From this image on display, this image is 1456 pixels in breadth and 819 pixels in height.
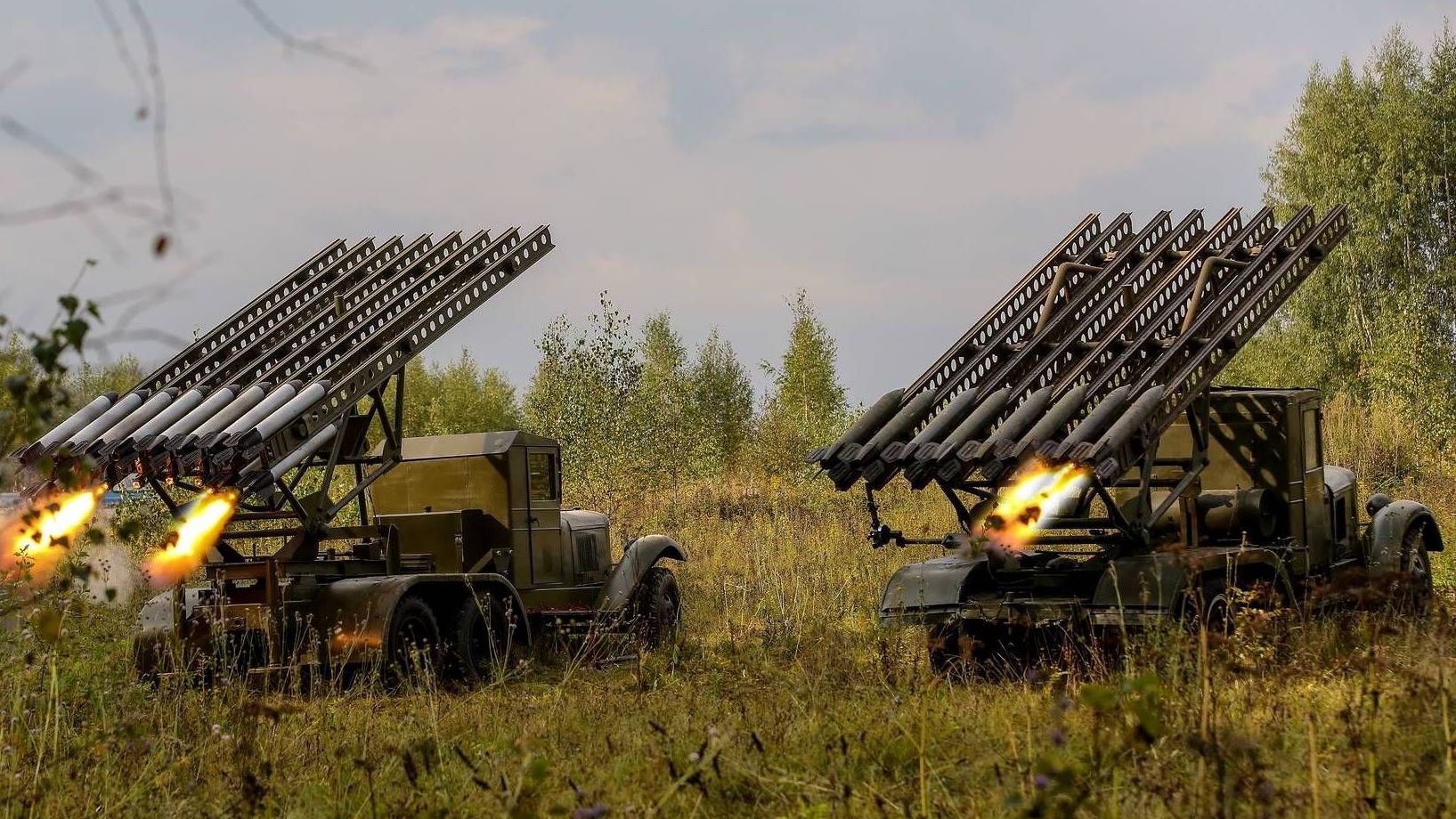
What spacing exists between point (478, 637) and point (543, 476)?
241cm

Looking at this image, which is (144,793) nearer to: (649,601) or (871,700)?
(871,700)

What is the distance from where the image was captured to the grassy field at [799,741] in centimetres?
503

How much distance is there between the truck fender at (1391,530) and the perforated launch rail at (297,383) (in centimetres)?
817

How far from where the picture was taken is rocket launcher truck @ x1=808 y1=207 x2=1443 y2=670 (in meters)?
10.1

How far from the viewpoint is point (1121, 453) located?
10047 millimetres

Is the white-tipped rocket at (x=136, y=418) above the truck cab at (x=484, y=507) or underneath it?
above

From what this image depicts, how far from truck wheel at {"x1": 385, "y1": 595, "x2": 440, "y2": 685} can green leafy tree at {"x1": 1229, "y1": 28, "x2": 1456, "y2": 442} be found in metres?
32.7

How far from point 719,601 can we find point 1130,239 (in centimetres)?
678

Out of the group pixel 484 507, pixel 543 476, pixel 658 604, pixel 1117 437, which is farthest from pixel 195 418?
pixel 1117 437

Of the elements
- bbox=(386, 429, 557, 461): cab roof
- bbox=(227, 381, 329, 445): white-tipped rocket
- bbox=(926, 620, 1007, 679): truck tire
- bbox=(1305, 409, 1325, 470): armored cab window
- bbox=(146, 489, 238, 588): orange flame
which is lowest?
bbox=(926, 620, 1007, 679): truck tire

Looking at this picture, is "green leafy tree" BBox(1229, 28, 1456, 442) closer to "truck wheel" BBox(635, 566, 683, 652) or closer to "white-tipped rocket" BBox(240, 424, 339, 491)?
"truck wheel" BBox(635, 566, 683, 652)

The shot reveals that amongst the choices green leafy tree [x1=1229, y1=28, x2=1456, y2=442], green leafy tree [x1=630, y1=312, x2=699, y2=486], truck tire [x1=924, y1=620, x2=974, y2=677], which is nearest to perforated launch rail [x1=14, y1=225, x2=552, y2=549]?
truck tire [x1=924, y1=620, x2=974, y2=677]

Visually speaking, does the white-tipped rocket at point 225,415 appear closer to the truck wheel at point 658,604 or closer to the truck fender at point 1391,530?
the truck wheel at point 658,604

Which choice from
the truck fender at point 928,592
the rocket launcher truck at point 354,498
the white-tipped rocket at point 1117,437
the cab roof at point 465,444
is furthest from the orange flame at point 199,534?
the white-tipped rocket at point 1117,437
